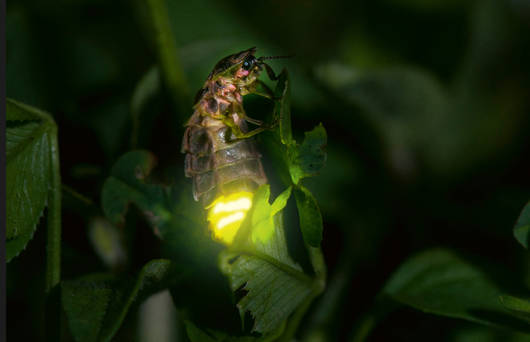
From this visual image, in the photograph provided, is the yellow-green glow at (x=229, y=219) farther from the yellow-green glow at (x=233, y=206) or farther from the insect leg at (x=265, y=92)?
the insect leg at (x=265, y=92)

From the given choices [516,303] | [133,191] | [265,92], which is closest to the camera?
[516,303]

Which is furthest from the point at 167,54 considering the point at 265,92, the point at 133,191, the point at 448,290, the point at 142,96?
the point at 448,290

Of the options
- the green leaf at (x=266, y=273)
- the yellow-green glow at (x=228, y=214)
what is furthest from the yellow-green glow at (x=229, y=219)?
the green leaf at (x=266, y=273)

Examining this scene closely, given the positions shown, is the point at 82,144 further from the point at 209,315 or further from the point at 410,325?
the point at 410,325

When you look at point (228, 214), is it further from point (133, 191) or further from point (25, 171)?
point (25, 171)

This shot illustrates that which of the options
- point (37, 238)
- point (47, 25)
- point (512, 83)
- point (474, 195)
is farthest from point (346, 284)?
point (47, 25)

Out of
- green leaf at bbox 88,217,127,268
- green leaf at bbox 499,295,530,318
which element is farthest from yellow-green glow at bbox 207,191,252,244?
green leaf at bbox 499,295,530,318
